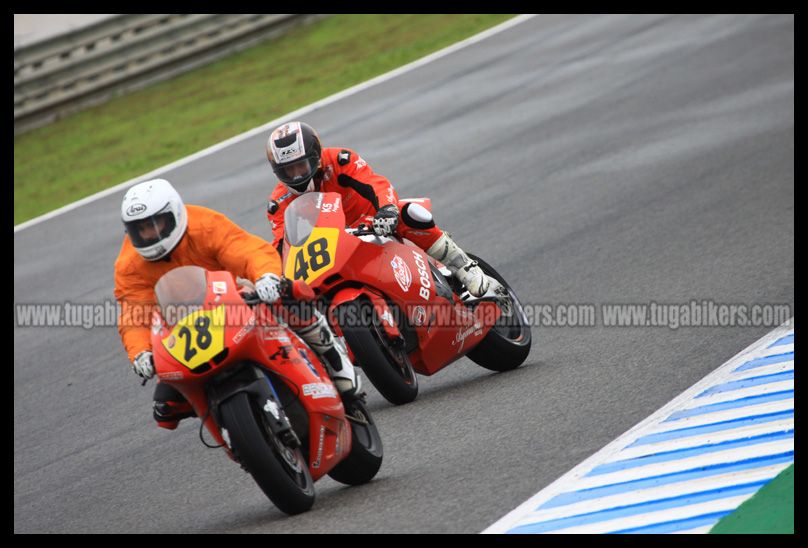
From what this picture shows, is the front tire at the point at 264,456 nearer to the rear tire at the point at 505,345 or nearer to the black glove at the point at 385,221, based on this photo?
the black glove at the point at 385,221

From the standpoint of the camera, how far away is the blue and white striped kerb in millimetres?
5141

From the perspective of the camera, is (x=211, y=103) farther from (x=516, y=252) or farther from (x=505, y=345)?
(x=505, y=345)

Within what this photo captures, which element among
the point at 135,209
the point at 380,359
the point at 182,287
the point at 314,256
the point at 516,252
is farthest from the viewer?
the point at 516,252

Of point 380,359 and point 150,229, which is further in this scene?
point 380,359

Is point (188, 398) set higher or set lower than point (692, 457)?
higher

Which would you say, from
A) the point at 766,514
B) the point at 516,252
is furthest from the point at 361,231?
the point at 516,252

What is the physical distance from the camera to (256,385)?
5.67 metres

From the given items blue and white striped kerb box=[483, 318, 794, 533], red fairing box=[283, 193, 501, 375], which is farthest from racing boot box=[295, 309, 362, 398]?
blue and white striped kerb box=[483, 318, 794, 533]

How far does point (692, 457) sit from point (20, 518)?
3713 millimetres

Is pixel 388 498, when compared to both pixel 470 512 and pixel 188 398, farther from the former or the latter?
pixel 188 398

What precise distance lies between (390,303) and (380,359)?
1.65 feet

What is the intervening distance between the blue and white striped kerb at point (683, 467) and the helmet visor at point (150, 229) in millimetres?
2153

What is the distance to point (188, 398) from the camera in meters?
5.84
